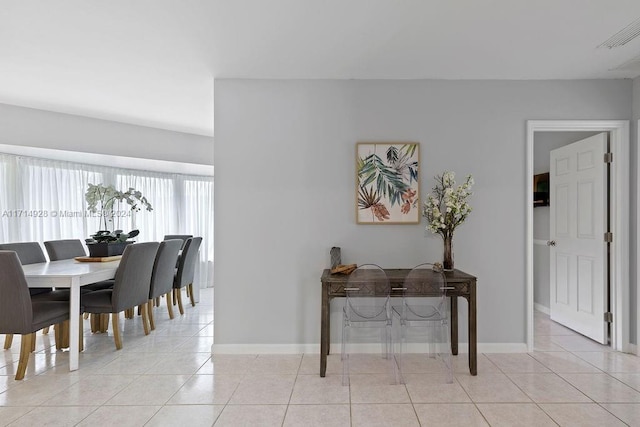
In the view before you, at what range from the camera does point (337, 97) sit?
3.52m

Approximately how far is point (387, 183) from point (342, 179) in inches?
16.7

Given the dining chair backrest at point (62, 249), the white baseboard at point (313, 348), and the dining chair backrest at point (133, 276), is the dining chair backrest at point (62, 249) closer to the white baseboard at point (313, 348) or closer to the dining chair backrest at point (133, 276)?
the dining chair backrest at point (133, 276)

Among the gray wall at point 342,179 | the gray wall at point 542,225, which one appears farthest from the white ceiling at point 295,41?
the gray wall at point 542,225

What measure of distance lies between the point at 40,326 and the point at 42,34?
87.8 inches

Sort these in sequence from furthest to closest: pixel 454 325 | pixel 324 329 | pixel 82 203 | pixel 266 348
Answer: pixel 82 203 < pixel 266 348 < pixel 454 325 < pixel 324 329

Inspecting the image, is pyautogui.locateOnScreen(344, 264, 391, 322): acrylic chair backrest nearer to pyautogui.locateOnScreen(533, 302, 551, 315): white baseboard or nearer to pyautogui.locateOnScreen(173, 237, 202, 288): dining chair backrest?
pyautogui.locateOnScreen(173, 237, 202, 288): dining chair backrest

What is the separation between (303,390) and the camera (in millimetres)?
2713

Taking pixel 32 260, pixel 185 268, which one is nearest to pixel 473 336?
pixel 185 268

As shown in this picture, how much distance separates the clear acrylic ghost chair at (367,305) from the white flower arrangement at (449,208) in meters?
0.67

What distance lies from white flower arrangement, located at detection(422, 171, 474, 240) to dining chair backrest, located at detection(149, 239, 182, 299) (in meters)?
2.91

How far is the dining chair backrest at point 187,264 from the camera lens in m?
4.86

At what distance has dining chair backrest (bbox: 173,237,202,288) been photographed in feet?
15.9

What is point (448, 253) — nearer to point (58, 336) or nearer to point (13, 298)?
point (13, 298)

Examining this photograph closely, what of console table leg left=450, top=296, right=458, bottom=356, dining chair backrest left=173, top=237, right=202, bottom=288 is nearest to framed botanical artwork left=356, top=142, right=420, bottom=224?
console table leg left=450, top=296, right=458, bottom=356
